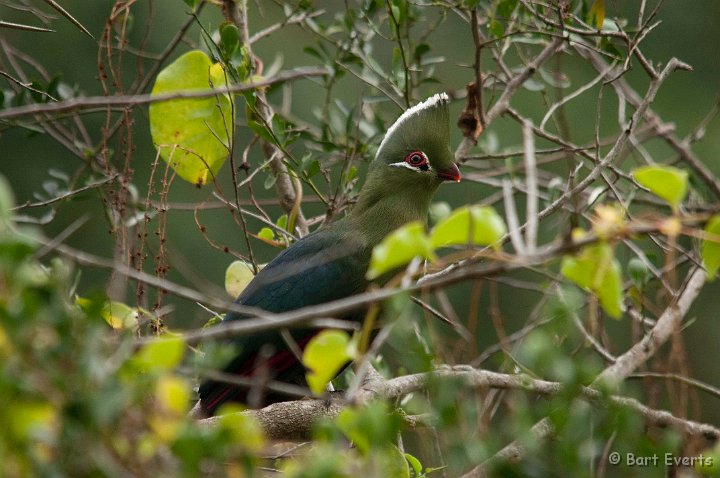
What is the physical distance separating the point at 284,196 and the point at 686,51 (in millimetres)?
5101

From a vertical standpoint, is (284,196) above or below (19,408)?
below

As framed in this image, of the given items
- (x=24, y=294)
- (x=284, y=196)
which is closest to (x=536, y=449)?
(x=24, y=294)

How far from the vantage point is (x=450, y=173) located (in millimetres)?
3535

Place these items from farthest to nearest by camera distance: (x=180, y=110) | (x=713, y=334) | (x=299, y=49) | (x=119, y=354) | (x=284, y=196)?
(x=299, y=49), (x=713, y=334), (x=284, y=196), (x=180, y=110), (x=119, y=354)

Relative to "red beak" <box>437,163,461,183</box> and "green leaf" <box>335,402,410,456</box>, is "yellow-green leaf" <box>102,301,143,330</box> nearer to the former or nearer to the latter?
"red beak" <box>437,163,461,183</box>

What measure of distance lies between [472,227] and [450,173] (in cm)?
219

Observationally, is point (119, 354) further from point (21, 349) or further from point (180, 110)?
point (180, 110)

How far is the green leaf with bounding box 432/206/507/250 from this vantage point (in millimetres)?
1345

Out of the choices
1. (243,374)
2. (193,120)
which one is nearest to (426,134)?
(193,120)

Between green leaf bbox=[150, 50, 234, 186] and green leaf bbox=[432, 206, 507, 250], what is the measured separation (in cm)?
187

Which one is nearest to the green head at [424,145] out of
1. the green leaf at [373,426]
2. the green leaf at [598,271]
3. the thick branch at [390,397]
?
the thick branch at [390,397]

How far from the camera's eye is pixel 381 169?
3582 millimetres

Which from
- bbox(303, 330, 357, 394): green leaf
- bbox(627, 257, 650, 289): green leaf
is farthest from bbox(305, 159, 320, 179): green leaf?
bbox(303, 330, 357, 394): green leaf

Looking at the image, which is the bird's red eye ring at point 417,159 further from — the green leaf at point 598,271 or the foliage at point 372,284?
the green leaf at point 598,271
